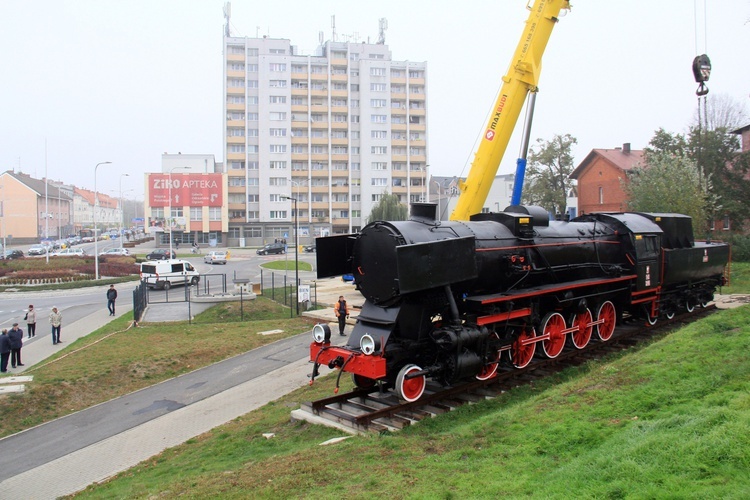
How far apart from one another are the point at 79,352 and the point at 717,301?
23.1 m

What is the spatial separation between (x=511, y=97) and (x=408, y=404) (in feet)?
35.7

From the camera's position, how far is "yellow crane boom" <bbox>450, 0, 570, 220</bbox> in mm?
16844

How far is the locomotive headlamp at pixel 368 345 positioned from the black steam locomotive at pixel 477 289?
0.02 meters

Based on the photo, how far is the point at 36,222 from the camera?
296ft

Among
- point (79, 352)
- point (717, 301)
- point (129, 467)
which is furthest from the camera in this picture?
point (717, 301)

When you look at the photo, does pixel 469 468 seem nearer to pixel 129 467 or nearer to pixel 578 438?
pixel 578 438

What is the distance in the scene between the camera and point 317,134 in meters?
81.6

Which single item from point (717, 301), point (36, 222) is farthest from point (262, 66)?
point (717, 301)

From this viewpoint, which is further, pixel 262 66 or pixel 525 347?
pixel 262 66

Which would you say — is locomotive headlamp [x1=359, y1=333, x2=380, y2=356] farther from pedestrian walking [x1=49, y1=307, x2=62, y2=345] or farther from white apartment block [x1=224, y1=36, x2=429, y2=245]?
white apartment block [x1=224, y1=36, x2=429, y2=245]

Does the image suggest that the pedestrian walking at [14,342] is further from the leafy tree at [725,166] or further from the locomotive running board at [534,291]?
the leafy tree at [725,166]

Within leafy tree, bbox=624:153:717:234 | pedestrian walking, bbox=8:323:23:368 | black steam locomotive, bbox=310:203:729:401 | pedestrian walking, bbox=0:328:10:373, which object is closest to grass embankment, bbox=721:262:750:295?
leafy tree, bbox=624:153:717:234

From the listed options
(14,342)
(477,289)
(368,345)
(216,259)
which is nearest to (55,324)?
(14,342)

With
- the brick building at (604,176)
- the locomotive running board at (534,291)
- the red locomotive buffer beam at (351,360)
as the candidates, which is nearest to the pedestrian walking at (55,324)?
the red locomotive buffer beam at (351,360)
